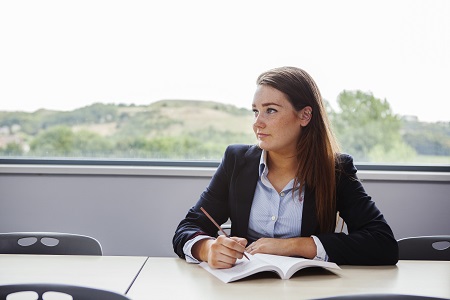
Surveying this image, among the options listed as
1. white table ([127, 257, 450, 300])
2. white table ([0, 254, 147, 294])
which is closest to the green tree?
white table ([127, 257, 450, 300])

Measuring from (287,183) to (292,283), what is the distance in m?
0.56

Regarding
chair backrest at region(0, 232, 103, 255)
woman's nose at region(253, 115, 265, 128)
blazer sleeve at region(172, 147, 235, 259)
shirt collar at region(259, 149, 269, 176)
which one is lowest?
chair backrest at region(0, 232, 103, 255)

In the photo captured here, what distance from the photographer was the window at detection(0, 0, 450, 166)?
134 inches

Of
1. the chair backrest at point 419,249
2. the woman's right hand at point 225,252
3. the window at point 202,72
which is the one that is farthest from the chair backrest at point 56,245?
the window at point 202,72

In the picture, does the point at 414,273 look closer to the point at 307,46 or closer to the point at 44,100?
the point at 307,46

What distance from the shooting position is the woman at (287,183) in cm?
204

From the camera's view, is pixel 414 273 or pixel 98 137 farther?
pixel 98 137

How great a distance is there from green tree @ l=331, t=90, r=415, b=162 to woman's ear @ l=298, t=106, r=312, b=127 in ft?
4.28

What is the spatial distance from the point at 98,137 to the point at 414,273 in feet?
7.27

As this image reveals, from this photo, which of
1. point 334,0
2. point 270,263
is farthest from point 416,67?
point 270,263

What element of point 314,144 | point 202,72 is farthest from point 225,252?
point 202,72

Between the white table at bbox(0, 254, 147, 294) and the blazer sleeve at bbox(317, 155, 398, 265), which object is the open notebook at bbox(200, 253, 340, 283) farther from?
the white table at bbox(0, 254, 147, 294)

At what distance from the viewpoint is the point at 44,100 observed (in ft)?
11.5

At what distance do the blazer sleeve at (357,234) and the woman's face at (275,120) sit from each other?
0.22 metres
